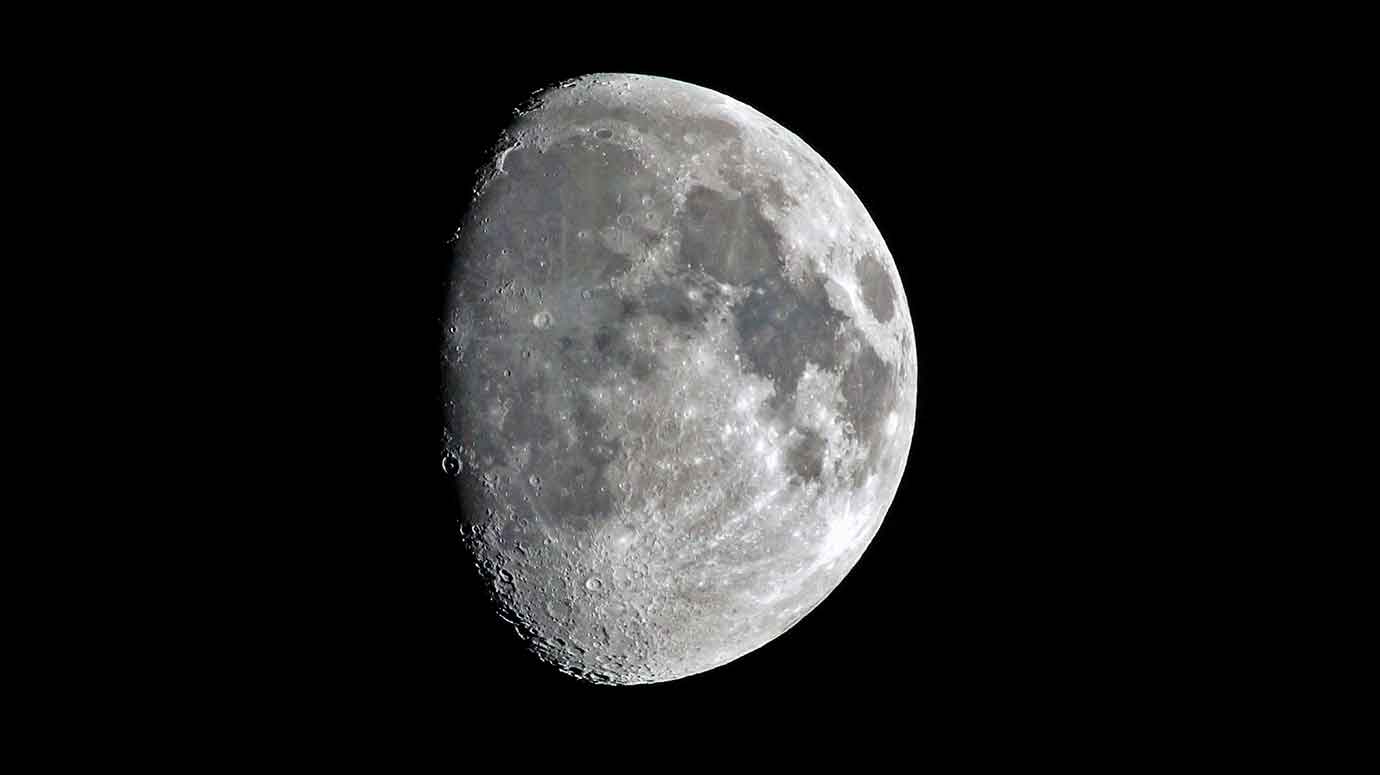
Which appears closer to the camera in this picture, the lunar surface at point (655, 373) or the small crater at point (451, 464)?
the lunar surface at point (655, 373)

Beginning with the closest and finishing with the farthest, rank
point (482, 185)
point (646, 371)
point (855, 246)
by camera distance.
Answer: point (646, 371)
point (482, 185)
point (855, 246)

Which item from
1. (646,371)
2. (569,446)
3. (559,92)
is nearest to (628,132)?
(559,92)

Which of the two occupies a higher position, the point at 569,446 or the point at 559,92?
the point at 559,92

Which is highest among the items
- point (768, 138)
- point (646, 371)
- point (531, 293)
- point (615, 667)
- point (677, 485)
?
point (768, 138)

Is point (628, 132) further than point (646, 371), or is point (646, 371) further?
point (628, 132)

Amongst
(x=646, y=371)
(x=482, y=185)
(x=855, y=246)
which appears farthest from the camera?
(x=855, y=246)

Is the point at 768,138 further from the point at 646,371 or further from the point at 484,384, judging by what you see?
the point at 484,384

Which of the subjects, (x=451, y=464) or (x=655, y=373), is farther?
(x=451, y=464)

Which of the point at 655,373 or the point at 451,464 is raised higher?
the point at 655,373
